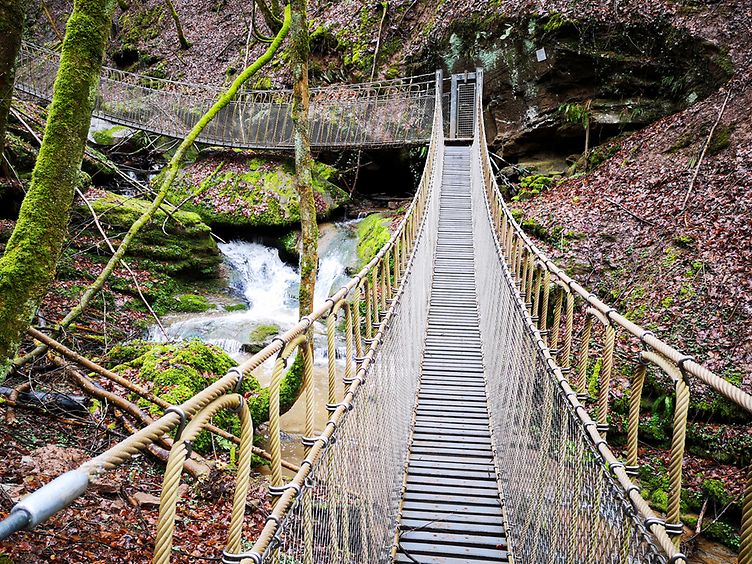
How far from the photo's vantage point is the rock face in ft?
27.4

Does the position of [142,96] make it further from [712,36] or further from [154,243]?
[712,36]

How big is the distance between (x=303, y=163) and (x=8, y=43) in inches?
121

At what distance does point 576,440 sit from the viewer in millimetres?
1829

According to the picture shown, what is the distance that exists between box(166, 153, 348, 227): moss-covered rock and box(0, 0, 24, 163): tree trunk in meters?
7.69

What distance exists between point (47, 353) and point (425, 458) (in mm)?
2918

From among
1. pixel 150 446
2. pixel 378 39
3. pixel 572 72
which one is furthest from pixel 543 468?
pixel 378 39

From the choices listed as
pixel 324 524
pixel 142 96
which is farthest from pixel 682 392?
pixel 142 96

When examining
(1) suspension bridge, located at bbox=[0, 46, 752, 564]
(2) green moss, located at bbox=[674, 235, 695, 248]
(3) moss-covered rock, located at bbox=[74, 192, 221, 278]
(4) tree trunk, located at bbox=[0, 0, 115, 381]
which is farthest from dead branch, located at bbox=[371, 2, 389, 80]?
(4) tree trunk, located at bbox=[0, 0, 115, 381]

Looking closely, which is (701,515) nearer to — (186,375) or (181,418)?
(186,375)

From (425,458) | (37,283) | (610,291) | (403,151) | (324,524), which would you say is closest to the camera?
(324,524)

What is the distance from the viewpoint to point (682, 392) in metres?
1.18

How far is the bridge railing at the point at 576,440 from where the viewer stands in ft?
3.89

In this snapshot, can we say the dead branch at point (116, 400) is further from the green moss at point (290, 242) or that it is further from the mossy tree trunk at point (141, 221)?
the green moss at point (290, 242)

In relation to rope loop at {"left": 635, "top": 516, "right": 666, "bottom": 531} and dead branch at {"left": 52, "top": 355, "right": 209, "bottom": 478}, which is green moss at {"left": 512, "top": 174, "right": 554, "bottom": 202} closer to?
dead branch at {"left": 52, "top": 355, "right": 209, "bottom": 478}
